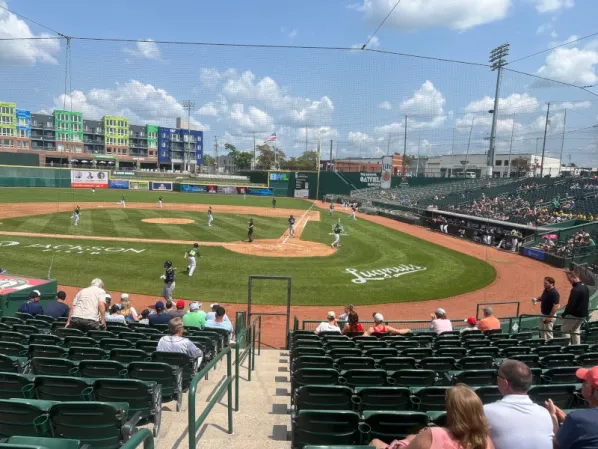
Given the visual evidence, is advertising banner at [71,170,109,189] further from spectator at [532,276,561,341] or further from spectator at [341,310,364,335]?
spectator at [532,276,561,341]

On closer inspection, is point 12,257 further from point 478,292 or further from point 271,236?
point 478,292

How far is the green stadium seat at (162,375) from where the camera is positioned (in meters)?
5.33

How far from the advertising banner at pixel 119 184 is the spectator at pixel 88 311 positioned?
69026 millimetres

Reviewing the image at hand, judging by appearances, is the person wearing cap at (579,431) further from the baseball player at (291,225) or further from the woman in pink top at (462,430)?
the baseball player at (291,225)

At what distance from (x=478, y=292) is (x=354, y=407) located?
17.1m

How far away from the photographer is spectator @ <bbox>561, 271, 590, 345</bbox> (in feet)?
30.5

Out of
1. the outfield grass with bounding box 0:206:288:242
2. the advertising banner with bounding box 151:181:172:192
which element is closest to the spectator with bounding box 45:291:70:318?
the outfield grass with bounding box 0:206:288:242

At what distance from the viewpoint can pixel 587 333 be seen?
1002cm

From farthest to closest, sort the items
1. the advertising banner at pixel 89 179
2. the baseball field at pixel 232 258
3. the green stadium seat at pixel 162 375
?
the advertising banner at pixel 89 179 → the baseball field at pixel 232 258 → the green stadium seat at pixel 162 375

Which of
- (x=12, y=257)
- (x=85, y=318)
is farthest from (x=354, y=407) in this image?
(x=12, y=257)

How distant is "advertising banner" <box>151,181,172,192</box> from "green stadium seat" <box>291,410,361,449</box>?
74.0 metres

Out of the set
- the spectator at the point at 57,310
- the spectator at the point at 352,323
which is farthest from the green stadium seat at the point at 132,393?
the spectator at the point at 57,310

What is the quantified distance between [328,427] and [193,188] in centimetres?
7312

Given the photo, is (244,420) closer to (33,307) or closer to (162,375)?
(162,375)
